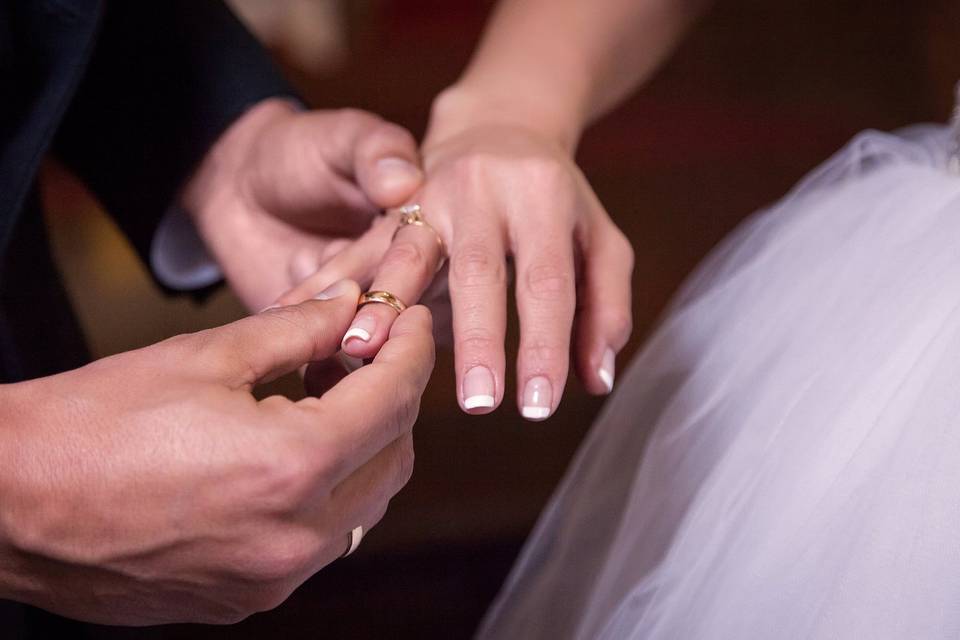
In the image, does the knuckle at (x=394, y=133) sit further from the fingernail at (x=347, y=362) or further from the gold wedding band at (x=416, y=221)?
the fingernail at (x=347, y=362)

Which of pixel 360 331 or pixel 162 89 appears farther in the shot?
pixel 162 89

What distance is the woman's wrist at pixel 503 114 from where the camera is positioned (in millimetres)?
757

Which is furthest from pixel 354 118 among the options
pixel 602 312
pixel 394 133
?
pixel 602 312

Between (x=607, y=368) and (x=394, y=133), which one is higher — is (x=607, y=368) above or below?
below

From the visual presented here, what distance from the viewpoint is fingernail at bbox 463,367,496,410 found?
55 cm

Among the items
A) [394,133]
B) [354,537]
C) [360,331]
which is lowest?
[354,537]

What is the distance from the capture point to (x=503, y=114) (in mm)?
763

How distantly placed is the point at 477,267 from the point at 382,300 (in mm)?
78

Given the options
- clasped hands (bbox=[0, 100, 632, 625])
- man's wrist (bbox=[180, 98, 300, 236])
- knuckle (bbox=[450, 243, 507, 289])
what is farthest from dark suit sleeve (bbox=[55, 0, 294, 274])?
knuckle (bbox=[450, 243, 507, 289])

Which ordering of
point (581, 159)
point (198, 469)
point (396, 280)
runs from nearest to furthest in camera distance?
1. point (198, 469)
2. point (396, 280)
3. point (581, 159)

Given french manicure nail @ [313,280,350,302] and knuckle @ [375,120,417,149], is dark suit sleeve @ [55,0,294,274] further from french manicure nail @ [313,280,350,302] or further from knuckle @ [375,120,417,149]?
french manicure nail @ [313,280,350,302]

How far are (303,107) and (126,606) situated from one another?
55cm

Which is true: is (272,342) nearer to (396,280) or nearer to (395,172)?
(396,280)

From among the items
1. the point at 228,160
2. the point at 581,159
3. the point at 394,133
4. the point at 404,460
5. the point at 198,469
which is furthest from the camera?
the point at 581,159
